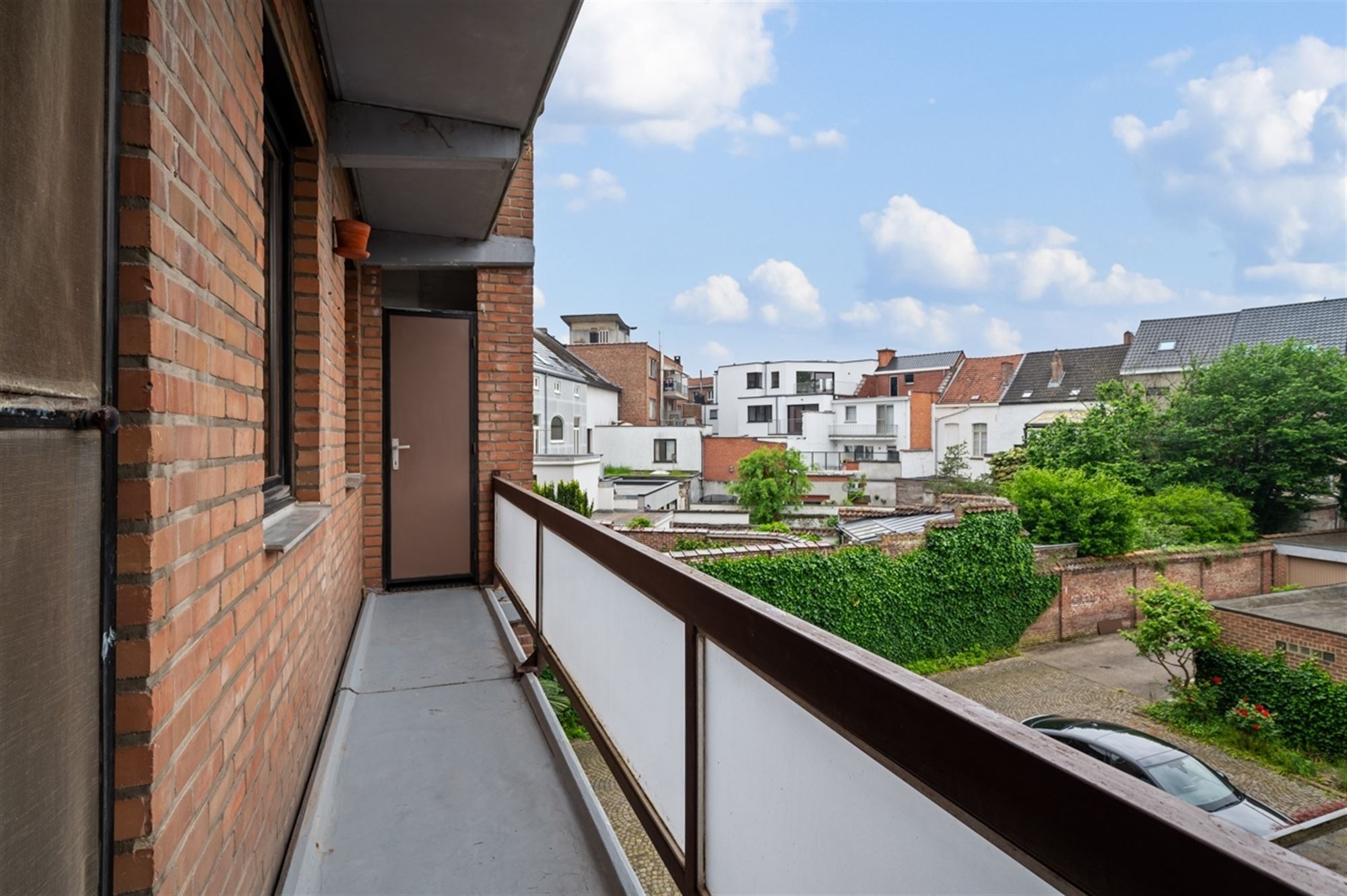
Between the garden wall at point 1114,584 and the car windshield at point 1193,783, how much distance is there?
722 cm

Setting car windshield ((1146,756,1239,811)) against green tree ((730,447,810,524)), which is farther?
green tree ((730,447,810,524))

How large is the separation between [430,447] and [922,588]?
400 inches

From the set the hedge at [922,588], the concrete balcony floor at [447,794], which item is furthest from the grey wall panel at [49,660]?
the hedge at [922,588]

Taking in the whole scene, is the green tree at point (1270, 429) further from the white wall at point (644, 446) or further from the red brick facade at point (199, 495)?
the red brick facade at point (199, 495)

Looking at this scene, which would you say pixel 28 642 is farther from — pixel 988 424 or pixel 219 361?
pixel 988 424

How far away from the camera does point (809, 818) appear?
3.33 ft

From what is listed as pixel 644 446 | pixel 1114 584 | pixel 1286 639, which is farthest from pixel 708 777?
pixel 644 446

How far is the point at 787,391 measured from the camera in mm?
44094

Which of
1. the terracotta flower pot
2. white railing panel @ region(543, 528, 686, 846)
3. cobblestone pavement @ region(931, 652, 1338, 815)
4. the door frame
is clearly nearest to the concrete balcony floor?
white railing panel @ region(543, 528, 686, 846)

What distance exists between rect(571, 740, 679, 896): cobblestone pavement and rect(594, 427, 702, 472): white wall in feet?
84.1

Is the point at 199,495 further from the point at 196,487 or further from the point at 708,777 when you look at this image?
the point at 708,777

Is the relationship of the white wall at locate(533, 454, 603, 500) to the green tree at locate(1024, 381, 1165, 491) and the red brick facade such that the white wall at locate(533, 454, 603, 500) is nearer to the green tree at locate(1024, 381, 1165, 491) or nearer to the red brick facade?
the red brick facade

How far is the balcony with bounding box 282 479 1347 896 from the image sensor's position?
1.90ft

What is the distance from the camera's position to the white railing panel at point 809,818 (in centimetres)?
74
